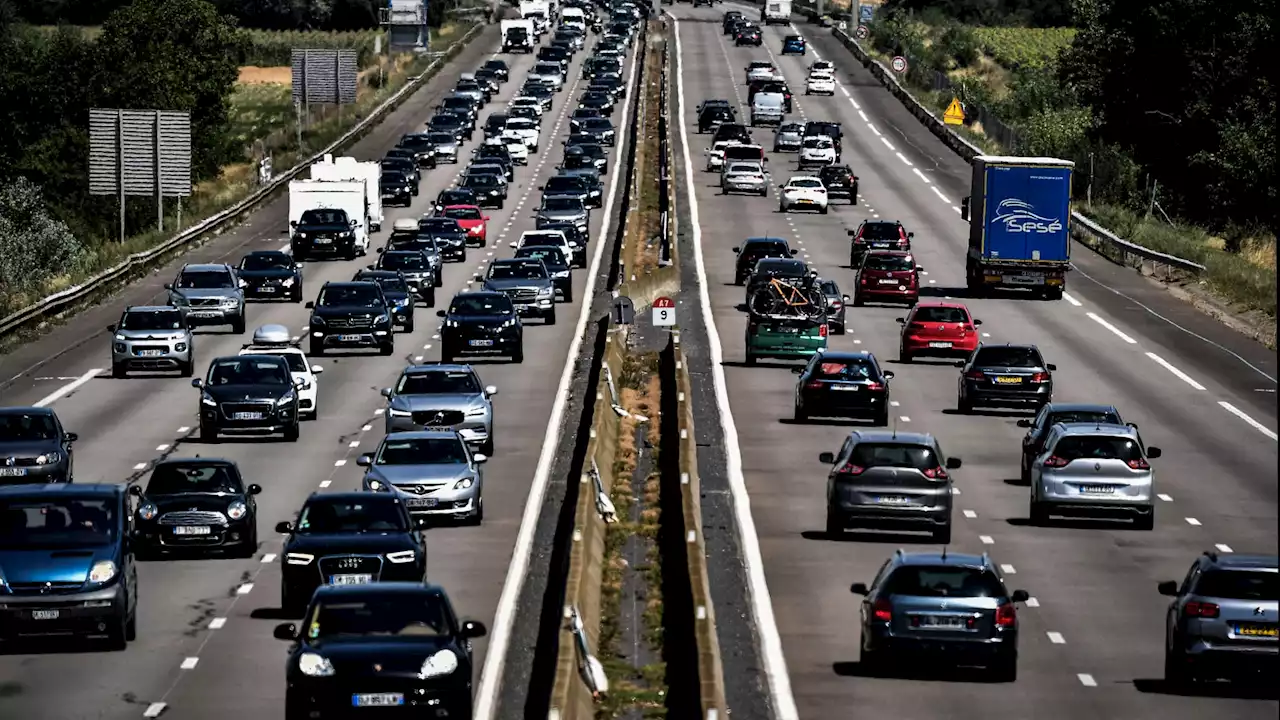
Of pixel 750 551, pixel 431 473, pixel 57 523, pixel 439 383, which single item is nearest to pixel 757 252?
pixel 439 383

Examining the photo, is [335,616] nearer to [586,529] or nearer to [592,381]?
[586,529]

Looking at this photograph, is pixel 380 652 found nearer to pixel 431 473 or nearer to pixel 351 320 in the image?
pixel 431 473

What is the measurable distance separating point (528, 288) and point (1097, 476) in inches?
1109

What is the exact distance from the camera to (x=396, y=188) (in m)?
92.4

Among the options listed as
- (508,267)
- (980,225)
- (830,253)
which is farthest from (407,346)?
(830,253)

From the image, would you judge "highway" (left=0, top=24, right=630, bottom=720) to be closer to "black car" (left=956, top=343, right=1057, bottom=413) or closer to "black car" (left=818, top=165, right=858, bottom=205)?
"black car" (left=956, top=343, right=1057, bottom=413)

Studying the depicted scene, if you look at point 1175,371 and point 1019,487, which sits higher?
point 1019,487

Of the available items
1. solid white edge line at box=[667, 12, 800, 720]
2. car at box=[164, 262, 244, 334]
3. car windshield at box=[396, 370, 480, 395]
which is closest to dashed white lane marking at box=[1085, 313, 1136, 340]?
solid white edge line at box=[667, 12, 800, 720]

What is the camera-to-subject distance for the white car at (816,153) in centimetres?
10281

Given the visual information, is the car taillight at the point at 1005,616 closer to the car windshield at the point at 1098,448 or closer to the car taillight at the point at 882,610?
the car taillight at the point at 882,610

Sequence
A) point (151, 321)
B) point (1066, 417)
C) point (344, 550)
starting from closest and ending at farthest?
point (344, 550) → point (1066, 417) → point (151, 321)

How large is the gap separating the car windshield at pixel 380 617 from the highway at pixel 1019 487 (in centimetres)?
336

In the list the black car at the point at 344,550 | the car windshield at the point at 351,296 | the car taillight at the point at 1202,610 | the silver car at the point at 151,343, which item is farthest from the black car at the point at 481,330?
the car taillight at the point at 1202,610

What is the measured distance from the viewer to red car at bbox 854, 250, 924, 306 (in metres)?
64.4
